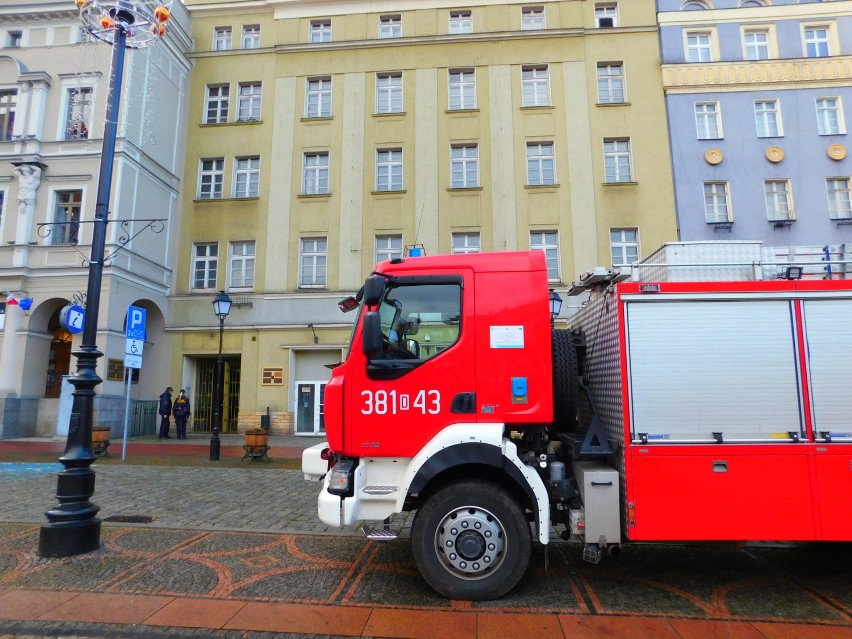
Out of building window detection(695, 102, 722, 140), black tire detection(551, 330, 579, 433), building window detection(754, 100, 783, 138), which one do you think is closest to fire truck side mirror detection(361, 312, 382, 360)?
black tire detection(551, 330, 579, 433)

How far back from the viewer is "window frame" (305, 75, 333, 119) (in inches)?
870

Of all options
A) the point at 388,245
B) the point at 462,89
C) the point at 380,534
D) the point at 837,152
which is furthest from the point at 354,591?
the point at 837,152

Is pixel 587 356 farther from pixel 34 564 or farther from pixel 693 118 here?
pixel 693 118

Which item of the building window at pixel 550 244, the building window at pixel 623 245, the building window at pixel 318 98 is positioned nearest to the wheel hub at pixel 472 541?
the building window at pixel 550 244

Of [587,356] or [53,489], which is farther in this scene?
[53,489]

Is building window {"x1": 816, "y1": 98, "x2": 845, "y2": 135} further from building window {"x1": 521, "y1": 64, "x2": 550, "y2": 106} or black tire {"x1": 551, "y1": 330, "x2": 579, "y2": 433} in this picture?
black tire {"x1": 551, "y1": 330, "x2": 579, "y2": 433}

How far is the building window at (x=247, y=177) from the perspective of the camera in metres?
21.8

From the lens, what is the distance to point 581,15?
21.6m

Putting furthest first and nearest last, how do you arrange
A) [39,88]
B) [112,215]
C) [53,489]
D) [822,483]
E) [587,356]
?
[39,88]
[112,215]
[53,489]
[587,356]
[822,483]

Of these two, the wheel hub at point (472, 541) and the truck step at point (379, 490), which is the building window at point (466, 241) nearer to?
the truck step at point (379, 490)

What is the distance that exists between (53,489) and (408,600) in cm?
812

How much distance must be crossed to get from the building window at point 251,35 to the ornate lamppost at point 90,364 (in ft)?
60.2

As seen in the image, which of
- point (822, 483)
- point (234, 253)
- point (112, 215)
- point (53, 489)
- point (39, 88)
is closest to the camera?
point (822, 483)

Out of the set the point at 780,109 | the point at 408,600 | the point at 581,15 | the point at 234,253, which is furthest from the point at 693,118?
the point at 408,600
